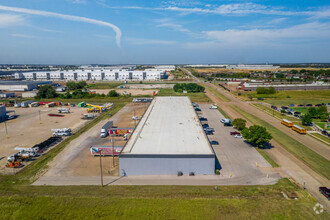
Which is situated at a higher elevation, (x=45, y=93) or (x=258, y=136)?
(x=45, y=93)

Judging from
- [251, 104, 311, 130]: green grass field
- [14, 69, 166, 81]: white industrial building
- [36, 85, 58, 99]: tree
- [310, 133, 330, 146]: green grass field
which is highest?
[14, 69, 166, 81]: white industrial building

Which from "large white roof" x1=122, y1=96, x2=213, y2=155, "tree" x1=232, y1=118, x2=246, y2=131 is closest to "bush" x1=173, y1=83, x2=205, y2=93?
"large white roof" x1=122, y1=96, x2=213, y2=155

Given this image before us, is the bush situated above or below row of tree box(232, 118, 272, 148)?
above

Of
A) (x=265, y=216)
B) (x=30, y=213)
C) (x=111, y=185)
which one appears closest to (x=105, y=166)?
(x=111, y=185)

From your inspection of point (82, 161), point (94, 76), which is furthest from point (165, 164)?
point (94, 76)

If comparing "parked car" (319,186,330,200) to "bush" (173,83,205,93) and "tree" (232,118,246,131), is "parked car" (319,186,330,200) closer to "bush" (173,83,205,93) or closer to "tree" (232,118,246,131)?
"tree" (232,118,246,131)

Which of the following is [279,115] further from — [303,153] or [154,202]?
[154,202]

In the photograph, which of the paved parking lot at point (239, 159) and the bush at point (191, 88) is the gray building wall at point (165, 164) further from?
the bush at point (191, 88)
